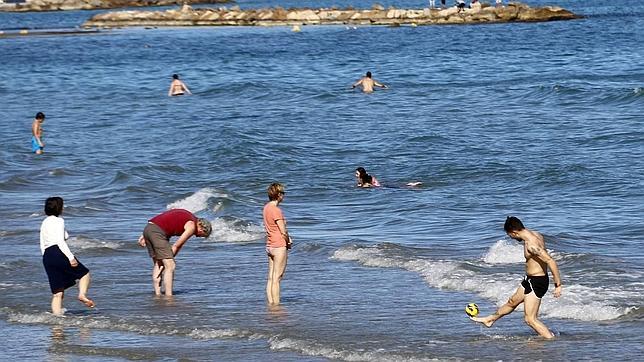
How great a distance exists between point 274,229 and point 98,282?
9.37 feet

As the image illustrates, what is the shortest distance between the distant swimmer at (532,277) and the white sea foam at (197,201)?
1055 cm

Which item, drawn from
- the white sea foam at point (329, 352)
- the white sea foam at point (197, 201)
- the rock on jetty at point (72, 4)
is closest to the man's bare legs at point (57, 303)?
the white sea foam at point (329, 352)

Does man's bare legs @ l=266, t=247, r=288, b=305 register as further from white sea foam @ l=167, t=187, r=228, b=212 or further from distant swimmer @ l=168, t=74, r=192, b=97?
distant swimmer @ l=168, t=74, r=192, b=97

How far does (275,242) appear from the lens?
13047 millimetres

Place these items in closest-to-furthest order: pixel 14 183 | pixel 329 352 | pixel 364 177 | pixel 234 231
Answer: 1. pixel 329 352
2. pixel 234 231
3. pixel 364 177
4. pixel 14 183

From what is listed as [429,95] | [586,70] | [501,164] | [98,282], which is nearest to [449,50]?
[586,70]

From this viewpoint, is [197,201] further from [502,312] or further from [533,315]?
[533,315]

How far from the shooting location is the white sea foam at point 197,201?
2131 centimetres

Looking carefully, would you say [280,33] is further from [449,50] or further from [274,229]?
[274,229]

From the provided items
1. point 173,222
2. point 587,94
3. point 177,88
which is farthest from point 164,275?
point 177,88

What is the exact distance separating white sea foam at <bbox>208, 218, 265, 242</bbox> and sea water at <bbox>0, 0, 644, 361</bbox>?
63 mm

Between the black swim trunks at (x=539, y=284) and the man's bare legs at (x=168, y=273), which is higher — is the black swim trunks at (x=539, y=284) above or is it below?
above

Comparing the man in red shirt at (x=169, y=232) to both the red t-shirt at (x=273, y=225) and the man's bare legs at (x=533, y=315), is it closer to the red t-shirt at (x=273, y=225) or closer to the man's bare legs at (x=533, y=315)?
the red t-shirt at (x=273, y=225)

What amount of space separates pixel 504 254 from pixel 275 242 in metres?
3.72
